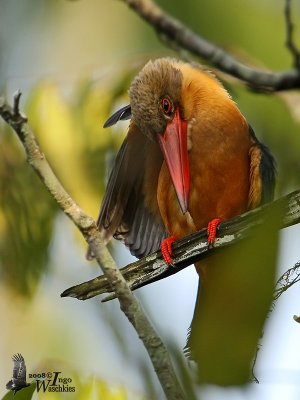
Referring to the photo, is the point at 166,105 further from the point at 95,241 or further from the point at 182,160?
the point at 95,241

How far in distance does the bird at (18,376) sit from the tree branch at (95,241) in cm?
42

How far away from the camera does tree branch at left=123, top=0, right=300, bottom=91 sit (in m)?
1.04

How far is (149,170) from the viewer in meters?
3.42

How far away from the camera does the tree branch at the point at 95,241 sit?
1.35 m

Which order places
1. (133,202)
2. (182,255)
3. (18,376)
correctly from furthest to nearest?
A: (133,202), (182,255), (18,376)

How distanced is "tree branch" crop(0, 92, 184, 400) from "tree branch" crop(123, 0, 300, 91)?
0.37 metres

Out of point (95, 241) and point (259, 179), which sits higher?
point (259, 179)

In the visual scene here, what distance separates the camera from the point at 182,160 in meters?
3.15

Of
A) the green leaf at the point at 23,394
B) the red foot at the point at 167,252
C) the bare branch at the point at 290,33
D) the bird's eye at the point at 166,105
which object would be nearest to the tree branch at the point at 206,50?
the bare branch at the point at 290,33

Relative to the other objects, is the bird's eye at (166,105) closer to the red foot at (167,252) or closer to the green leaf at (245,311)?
the red foot at (167,252)

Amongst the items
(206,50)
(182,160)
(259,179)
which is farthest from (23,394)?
(259,179)

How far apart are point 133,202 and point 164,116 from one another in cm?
49

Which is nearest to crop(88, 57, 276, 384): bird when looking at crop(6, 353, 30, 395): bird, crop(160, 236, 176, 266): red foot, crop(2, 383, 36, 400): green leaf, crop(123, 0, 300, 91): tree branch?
crop(160, 236, 176, 266): red foot

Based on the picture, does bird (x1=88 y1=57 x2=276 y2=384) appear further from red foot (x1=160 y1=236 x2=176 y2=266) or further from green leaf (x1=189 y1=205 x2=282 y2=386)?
green leaf (x1=189 y1=205 x2=282 y2=386)
